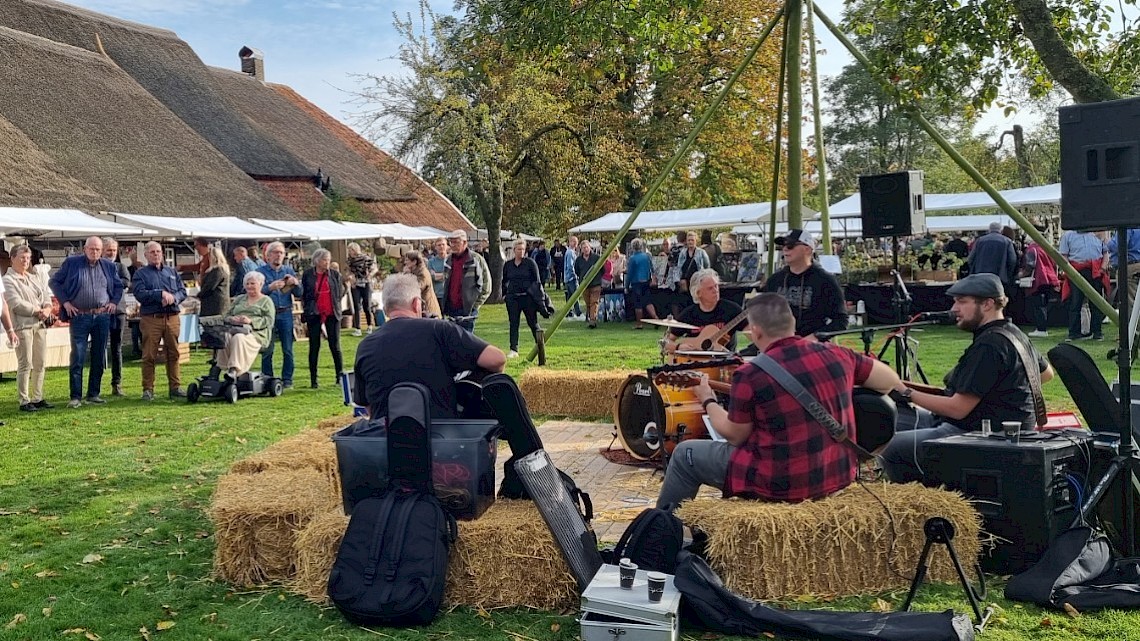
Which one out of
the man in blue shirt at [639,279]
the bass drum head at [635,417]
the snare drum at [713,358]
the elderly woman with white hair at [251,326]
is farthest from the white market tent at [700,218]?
the snare drum at [713,358]

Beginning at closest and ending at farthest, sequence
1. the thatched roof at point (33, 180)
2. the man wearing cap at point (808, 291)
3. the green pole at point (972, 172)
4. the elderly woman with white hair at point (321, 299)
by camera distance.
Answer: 1. the man wearing cap at point (808, 291)
2. the green pole at point (972, 172)
3. the elderly woman with white hair at point (321, 299)
4. the thatched roof at point (33, 180)

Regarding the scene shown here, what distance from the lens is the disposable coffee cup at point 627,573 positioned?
4.16 meters

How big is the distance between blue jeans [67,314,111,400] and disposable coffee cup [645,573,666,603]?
911 centimetres

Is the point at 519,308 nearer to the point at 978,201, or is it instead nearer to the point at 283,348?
the point at 283,348

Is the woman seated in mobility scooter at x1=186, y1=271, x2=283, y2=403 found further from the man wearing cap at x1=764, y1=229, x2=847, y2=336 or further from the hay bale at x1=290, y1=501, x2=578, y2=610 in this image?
the hay bale at x1=290, y1=501, x2=578, y2=610

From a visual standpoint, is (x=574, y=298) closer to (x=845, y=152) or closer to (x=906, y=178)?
(x=906, y=178)

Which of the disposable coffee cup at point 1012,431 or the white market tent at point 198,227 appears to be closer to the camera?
the disposable coffee cup at point 1012,431

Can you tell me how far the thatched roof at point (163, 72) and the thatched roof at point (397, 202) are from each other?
3.45m

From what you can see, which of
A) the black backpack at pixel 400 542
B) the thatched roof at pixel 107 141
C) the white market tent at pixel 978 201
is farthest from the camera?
the thatched roof at pixel 107 141

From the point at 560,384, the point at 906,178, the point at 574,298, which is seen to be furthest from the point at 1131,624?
the point at 906,178

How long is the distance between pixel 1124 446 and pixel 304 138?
3530 cm

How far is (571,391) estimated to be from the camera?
10.0m

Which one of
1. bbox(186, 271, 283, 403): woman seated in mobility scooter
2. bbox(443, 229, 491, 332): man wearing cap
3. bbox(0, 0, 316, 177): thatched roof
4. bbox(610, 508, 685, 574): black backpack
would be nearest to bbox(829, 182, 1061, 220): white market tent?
bbox(443, 229, 491, 332): man wearing cap

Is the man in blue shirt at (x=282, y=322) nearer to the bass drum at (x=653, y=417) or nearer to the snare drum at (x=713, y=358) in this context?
the bass drum at (x=653, y=417)
